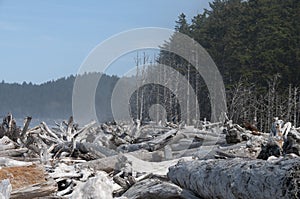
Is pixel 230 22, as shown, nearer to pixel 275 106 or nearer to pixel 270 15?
pixel 270 15

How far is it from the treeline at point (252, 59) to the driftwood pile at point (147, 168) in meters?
19.2

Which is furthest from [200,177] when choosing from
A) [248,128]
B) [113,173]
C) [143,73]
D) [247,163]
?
[143,73]

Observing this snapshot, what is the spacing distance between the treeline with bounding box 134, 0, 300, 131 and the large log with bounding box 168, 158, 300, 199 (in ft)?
82.8

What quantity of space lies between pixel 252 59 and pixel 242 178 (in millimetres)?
37452

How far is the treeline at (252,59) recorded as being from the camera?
115ft

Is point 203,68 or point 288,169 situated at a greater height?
point 203,68

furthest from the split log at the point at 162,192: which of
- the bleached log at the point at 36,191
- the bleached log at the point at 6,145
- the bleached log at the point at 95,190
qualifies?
the bleached log at the point at 6,145

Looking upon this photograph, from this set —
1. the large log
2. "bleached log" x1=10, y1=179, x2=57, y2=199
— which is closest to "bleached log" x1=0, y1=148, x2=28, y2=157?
"bleached log" x1=10, y1=179, x2=57, y2=199

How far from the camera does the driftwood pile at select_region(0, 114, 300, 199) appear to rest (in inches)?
189

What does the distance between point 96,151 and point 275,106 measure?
25813mm

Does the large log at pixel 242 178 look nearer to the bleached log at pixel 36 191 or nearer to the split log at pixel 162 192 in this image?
the split log at pixel 162 192

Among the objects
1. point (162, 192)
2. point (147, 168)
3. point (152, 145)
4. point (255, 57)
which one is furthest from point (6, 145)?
point (255, 57)

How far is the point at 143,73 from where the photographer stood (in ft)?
106

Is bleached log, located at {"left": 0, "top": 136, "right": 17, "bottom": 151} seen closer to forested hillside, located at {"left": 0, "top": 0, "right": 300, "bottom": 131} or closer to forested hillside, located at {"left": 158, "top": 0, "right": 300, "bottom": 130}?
forested hillside, located at {"left": 0, "top": 0, "right": 300, "bottom": 131}
